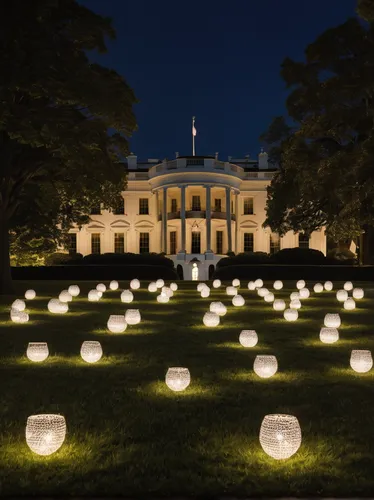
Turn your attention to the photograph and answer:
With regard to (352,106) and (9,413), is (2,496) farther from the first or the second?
(352,106)

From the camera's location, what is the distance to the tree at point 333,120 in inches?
1020

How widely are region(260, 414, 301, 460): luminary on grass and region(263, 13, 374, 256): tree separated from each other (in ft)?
68.3

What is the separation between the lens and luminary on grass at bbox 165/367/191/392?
6.57 meters

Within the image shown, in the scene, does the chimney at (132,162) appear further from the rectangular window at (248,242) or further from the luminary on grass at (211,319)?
the luminary on grass at (211,319)

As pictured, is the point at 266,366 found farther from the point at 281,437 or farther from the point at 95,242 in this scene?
the point at 95,242

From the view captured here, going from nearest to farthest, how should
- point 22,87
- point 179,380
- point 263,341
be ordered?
point 179,380 → point 263,341 → point 22,87

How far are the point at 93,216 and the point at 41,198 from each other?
45.3 meters

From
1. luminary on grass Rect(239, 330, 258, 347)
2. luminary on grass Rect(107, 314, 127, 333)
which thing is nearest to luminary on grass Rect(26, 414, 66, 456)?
luminary on grass Rect(239, 330, 258, 347)

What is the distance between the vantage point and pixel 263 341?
1085 cm

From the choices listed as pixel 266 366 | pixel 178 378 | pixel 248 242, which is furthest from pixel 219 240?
pixel 178 378

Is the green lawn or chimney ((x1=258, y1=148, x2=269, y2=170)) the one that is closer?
the green lawn

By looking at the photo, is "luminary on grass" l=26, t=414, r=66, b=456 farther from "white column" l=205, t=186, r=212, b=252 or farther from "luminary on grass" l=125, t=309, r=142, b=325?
"white column" l=205, t=186, r=212, b=252

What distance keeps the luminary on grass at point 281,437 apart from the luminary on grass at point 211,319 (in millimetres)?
8126

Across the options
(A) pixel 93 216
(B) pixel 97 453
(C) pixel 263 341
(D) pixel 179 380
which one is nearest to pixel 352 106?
(C) pixel 263 341
